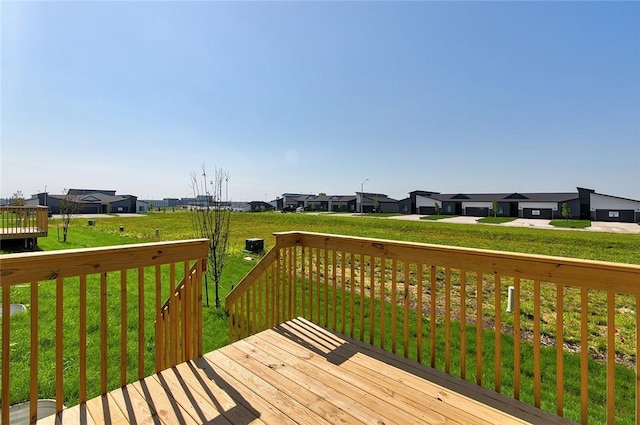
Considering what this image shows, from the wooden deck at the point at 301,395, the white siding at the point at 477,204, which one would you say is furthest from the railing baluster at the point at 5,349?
the white siding at the point at 477,204

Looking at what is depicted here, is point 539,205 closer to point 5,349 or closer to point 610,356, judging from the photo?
point 610,356

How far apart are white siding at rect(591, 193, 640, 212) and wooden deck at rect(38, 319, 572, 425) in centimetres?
4708

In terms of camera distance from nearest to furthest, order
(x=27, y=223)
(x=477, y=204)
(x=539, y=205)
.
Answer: (x=27, y=223), (x=539, y=205), (x=477, y=204)

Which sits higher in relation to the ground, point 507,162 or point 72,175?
point 507,162

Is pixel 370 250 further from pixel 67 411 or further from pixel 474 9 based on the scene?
pixel 474 9

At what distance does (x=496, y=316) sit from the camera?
6.68ft

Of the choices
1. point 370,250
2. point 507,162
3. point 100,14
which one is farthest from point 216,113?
point 507,162

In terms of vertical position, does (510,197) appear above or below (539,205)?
above

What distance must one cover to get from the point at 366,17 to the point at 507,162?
2580cm

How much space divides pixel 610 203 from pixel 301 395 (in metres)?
48.6

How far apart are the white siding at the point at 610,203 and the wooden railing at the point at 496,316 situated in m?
40.1

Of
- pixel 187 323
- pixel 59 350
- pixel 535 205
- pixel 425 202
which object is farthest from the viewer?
pixel 425 202

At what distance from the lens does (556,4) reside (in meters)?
5.82

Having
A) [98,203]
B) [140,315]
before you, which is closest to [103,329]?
[140,315]
